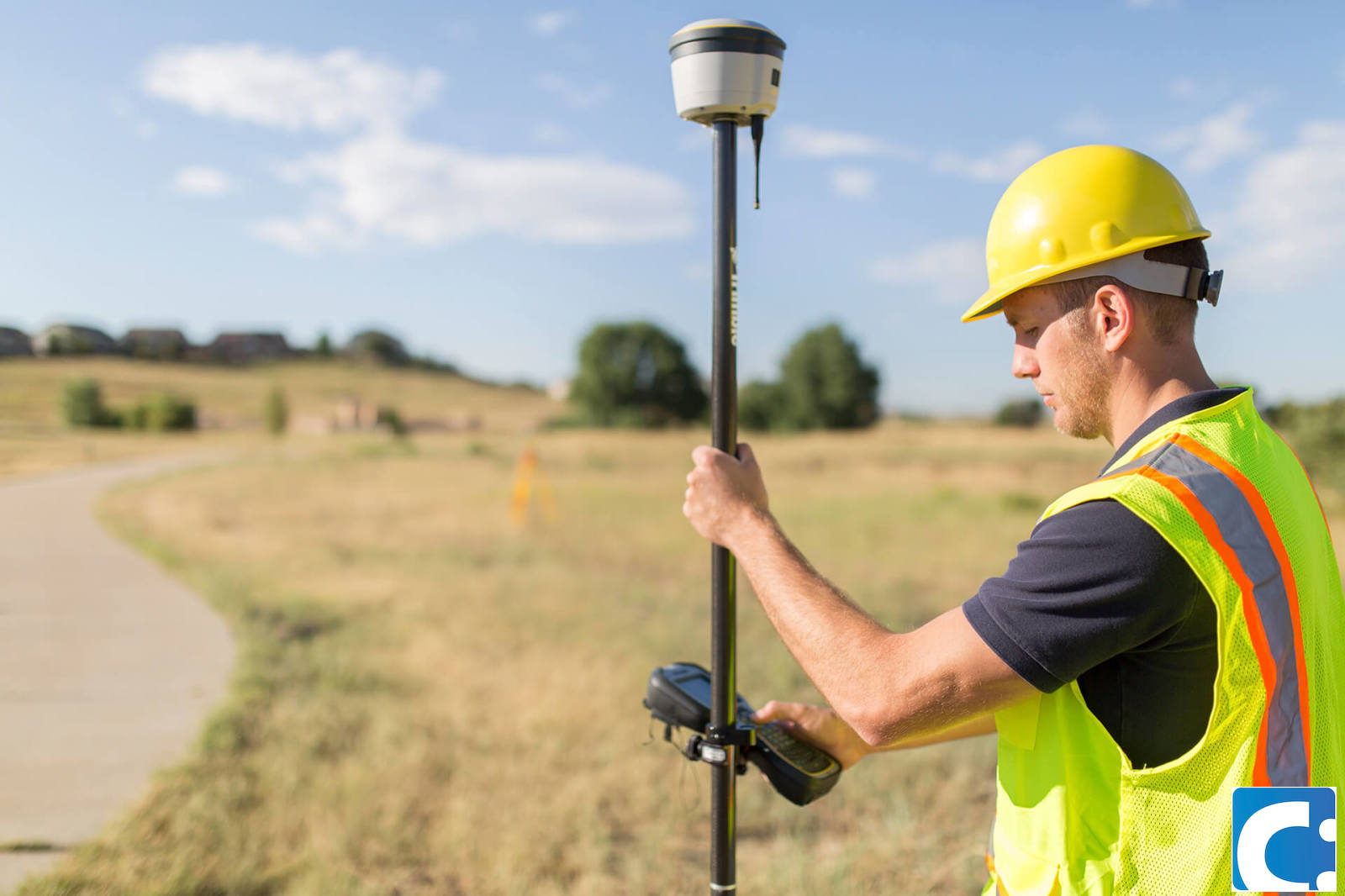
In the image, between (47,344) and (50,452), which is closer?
(47,344)

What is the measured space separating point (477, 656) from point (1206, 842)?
653cm

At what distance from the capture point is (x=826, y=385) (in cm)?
7669

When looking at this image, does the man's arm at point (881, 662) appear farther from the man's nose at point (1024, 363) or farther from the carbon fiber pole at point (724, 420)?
the man's nose at point (1024, 363)

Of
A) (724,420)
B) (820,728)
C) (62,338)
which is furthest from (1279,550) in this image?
(62,338)

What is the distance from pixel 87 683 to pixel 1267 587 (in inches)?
265

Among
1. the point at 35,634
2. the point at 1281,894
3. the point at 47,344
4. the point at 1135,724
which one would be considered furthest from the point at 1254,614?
the point at 47,344

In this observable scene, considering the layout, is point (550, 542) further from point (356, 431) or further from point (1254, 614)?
point (356, 431)

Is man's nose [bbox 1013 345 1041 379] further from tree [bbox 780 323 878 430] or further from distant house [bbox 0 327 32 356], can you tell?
tree [bbox 780 323 878 430]

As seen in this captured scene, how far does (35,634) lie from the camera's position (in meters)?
7.36

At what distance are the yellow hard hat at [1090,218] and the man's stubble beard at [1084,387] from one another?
0.10 metres

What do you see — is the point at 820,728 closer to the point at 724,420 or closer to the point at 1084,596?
the point at 724,420

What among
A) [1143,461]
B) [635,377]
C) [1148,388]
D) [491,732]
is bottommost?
[491,732]

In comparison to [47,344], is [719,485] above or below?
below

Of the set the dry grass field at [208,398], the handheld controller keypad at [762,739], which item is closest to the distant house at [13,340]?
the handheld controller keypad at [762,739]
